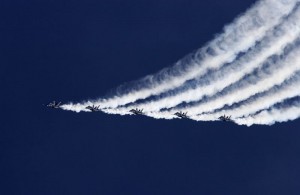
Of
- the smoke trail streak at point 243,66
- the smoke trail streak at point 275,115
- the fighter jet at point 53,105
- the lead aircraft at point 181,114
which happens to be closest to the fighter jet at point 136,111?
the smoke trail streak at point 243,66

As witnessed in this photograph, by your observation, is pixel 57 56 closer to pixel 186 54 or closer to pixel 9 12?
pixel 9 12

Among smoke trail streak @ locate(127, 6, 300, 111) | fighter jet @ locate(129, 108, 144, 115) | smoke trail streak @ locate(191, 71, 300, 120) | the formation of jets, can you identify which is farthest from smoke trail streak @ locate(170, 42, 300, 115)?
fighter jet @ locate(129, 108, 144, 115)

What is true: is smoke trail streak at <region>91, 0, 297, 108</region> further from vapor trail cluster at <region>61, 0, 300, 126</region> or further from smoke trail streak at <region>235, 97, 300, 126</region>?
smoke trail streak at <region>235, 97, 300, 126</region>

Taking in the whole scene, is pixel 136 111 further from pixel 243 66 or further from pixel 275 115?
pixel 275 115

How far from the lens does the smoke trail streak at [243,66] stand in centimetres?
10525

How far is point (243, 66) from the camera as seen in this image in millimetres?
107688

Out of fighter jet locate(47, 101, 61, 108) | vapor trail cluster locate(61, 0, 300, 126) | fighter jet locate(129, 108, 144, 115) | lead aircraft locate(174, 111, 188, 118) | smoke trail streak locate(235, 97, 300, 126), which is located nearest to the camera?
vapor trail cluster locate(61, 0, 300, 126)

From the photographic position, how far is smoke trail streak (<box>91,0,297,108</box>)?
350 feet

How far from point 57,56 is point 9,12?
1522cm

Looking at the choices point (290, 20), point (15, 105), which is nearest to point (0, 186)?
point (15, 105)

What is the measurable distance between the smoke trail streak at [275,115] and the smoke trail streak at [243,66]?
9.66 m

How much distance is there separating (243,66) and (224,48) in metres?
4.96

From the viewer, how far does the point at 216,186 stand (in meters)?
120

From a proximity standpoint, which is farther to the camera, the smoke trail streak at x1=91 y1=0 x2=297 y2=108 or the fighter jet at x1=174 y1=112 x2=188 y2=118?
the fighter jet at x1=174 y1=112 x2=188 y2=118
